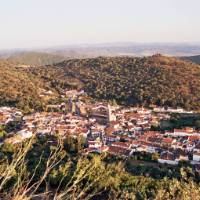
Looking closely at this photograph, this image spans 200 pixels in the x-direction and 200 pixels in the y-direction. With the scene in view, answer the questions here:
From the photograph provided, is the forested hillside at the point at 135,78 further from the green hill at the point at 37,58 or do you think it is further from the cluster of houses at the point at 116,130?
the green hill at the point at 37,58

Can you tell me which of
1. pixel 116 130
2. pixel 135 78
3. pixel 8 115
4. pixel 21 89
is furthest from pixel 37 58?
pixel 116 130

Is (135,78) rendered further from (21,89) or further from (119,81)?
(21,89)

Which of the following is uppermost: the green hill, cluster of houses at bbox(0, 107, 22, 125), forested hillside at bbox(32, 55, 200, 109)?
cluster of houses at bbox(0, 107, 22, 125)

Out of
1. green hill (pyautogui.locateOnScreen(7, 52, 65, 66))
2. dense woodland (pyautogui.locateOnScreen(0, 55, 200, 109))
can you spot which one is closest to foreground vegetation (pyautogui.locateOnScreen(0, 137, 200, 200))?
dense woodland (pyautogui.locateOnScreen(0, 55, 200, 109))

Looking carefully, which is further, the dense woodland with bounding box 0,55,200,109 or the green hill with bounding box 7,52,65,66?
the green hill with bounding box 7,52,65,66

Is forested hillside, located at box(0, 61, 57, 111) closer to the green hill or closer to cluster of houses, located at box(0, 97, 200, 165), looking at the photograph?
cluster of houses, located at box(0, 97, 200, 165)
